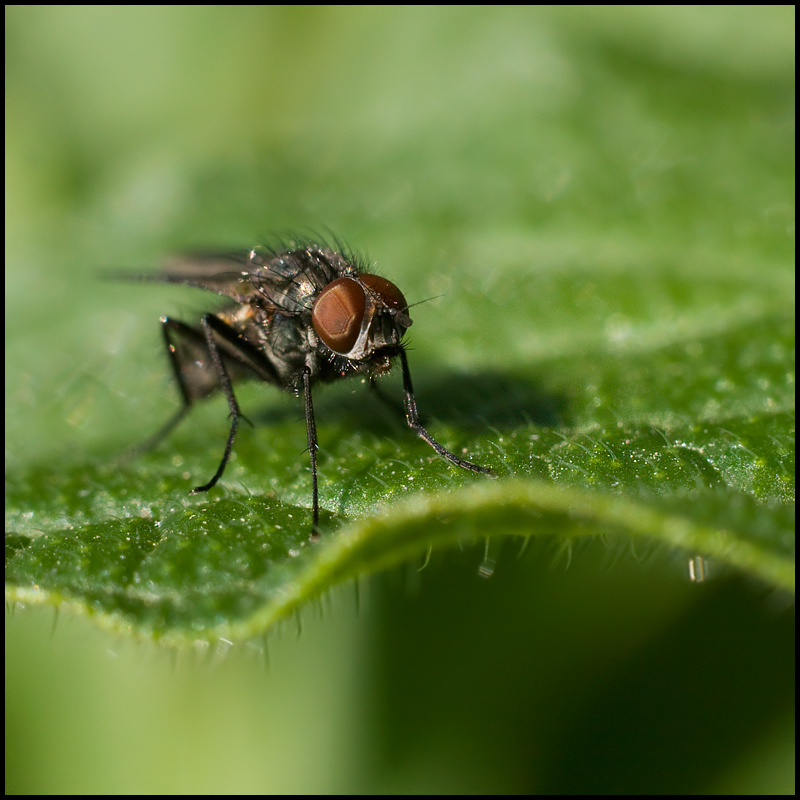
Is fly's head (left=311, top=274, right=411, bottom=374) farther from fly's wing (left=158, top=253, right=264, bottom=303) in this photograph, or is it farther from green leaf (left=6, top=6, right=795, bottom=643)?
fly's wing (left=158, top=253, right=264, bottom=303)

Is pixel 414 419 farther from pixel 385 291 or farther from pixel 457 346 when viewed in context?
pixel 457 346

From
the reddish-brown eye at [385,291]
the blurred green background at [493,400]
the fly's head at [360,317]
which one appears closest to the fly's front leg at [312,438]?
the blurred green background at [493,400]

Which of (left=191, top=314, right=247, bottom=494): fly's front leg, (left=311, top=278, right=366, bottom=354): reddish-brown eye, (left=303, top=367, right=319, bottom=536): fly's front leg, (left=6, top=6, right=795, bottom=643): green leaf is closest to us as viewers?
(left=6, top=6, right=795, bottom=643): green leaf

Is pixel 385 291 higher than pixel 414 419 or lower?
higher

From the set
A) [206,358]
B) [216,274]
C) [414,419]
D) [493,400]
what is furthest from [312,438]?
[216,274]

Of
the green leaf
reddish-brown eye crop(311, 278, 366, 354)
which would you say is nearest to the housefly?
reddish-brown eye crop(311, 278, 366, 354)

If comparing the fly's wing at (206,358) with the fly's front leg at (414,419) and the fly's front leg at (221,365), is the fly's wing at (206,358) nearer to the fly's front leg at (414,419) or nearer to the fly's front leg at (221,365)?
the fly's front leg at (221,365)

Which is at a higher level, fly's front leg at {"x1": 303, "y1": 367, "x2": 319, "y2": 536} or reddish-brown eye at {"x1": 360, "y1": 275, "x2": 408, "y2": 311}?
reddish-brown eye at {"x1": 360, "y1": 275, "x2": 408, "y2": 311}
